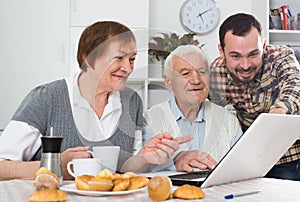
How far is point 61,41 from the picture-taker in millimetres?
3189

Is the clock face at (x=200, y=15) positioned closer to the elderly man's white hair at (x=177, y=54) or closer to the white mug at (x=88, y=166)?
the elderly man's white hair at (x=177, y=54)

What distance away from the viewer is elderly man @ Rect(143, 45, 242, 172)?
1281 millimetres

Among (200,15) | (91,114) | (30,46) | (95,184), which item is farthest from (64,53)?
(95,184)

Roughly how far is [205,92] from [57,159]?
416mm

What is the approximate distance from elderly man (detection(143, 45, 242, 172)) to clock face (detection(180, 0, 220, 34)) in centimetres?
220

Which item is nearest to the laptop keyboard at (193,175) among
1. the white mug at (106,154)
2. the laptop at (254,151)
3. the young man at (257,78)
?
the laptop at (254,151)

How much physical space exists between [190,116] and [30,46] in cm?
210

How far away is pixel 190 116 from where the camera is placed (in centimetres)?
128

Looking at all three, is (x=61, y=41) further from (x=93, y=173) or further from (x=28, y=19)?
(x=93, y=173)

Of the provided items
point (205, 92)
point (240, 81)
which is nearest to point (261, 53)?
point (240, 81)

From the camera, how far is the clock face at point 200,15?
→ 3527 millimetres

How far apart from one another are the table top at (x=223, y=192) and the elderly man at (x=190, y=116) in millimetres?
112

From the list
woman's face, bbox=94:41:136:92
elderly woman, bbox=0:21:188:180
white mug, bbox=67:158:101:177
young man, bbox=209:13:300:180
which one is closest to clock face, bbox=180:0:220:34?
young man, bbox=209:13:300:180

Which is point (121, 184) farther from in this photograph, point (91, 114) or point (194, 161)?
point (91, 114)
